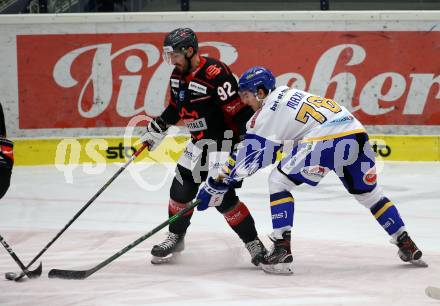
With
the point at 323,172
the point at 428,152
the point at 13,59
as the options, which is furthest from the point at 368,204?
the point at 13,59

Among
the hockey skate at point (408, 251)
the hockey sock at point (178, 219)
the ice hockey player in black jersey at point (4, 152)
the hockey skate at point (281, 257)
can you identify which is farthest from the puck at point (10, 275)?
the hockey skate at point (408, 251)

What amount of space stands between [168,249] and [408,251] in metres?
1.36

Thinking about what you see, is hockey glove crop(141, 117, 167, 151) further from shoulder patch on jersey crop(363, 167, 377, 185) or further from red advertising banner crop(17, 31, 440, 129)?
red advertising banner crop(17, 31, 440, 129)

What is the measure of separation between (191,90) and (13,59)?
13.1 feet

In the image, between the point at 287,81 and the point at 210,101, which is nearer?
the point at 210,101

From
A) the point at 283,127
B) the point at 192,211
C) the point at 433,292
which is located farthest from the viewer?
the point at 192,211

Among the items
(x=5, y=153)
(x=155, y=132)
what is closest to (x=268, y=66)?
(x=155, y=132)

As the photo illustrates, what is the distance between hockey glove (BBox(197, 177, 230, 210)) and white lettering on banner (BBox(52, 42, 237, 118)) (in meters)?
4.00

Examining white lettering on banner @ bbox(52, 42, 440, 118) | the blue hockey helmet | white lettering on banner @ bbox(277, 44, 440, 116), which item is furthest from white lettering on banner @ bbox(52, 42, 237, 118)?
the blue hockey helmet

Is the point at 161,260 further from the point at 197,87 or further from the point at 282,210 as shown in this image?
the point at 197,87

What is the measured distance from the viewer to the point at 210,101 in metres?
5.41

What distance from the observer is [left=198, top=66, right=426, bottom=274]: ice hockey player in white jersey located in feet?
16.3

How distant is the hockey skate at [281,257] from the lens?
5070mm

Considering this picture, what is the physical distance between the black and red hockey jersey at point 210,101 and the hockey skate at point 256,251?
1.97 feet
